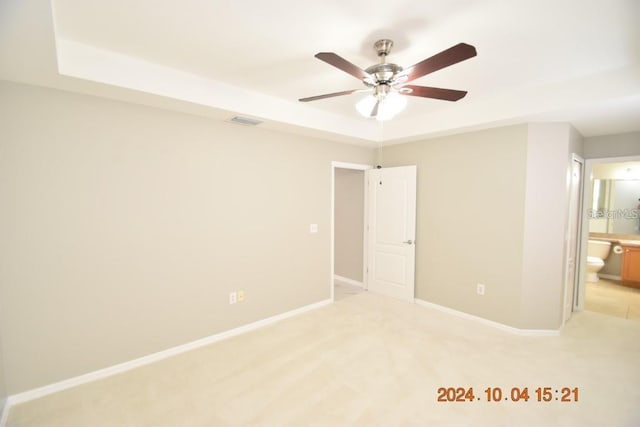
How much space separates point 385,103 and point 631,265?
547 cm

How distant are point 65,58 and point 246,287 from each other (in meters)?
2.42

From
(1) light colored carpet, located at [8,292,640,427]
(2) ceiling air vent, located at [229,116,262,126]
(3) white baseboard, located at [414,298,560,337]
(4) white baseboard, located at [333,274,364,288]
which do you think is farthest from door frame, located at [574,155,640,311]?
(2) ceiling air vent, located at [229,116,262,126]

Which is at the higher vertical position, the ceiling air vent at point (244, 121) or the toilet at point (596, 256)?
the ceiling air vent at point (244, 121)

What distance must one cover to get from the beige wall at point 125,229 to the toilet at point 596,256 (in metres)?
5.03

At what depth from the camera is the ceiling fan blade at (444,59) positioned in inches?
54.3

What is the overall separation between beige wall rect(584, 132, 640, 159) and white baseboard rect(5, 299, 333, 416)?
13.7ft

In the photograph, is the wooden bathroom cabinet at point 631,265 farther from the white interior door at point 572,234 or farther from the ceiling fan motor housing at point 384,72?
the ceiling fan motor housing at point 384,72

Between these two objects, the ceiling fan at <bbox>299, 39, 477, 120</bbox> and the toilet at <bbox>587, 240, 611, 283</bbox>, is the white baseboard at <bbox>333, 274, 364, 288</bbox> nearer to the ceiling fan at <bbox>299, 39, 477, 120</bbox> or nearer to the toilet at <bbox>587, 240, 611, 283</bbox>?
the ceiling fan at <bbox>299, 39, 477, 120</bbox>

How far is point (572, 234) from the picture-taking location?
139 inches

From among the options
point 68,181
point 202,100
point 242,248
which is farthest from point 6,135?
point 242,248

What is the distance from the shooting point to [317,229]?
13.0 feet

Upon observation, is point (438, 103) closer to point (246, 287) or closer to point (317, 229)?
point (317, 229)

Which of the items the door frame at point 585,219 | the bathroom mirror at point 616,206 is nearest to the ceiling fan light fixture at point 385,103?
the door frame at point 585,219

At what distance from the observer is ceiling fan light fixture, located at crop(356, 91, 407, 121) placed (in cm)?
202
